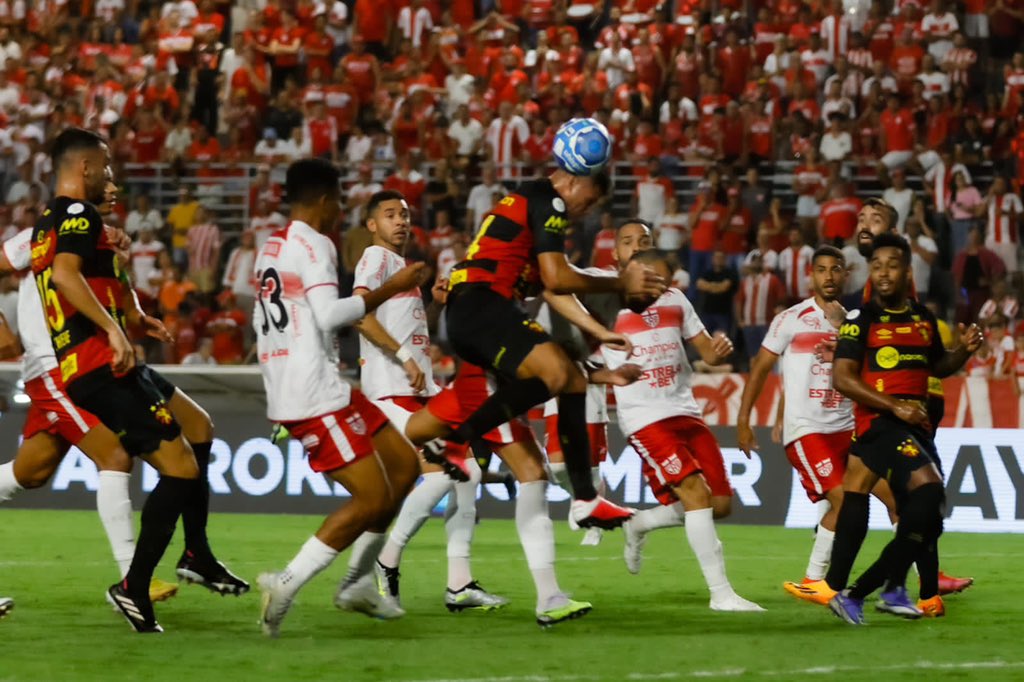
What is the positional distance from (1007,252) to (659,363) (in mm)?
10439

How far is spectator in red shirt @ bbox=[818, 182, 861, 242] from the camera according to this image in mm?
20703

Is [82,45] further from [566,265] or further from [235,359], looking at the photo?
[566,265]

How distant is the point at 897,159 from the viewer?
21.8 meters

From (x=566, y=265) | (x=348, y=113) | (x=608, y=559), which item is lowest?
(x=608, y=559)

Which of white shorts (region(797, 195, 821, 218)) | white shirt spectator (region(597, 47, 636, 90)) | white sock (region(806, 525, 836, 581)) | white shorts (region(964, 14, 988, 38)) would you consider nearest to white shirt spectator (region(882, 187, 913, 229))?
white shorts (region(797, 195, 821, 218))

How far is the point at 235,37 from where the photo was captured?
26750mm

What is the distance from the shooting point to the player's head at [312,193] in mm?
8461

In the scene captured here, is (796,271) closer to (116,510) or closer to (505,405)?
(505,405)

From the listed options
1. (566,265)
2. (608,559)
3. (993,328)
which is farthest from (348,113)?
(566,265)

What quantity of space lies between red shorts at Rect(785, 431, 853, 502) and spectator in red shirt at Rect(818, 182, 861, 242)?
9.50 meters

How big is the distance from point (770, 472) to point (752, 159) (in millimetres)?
7087

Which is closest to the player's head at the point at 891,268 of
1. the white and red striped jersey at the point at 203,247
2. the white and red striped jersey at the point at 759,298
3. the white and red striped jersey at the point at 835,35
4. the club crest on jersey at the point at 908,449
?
the club crest on jersey at the point at 908,449

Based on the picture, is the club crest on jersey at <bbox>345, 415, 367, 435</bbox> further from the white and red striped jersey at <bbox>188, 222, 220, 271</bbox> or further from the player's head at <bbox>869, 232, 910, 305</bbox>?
the white and red striped jersey at <bbox>188, 222, 220, 271</bbox>

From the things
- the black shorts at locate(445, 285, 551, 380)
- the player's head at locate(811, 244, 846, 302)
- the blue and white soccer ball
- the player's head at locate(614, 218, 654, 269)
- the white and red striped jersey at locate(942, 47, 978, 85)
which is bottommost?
the black shorts at locate(445, 285, 551, 380)
